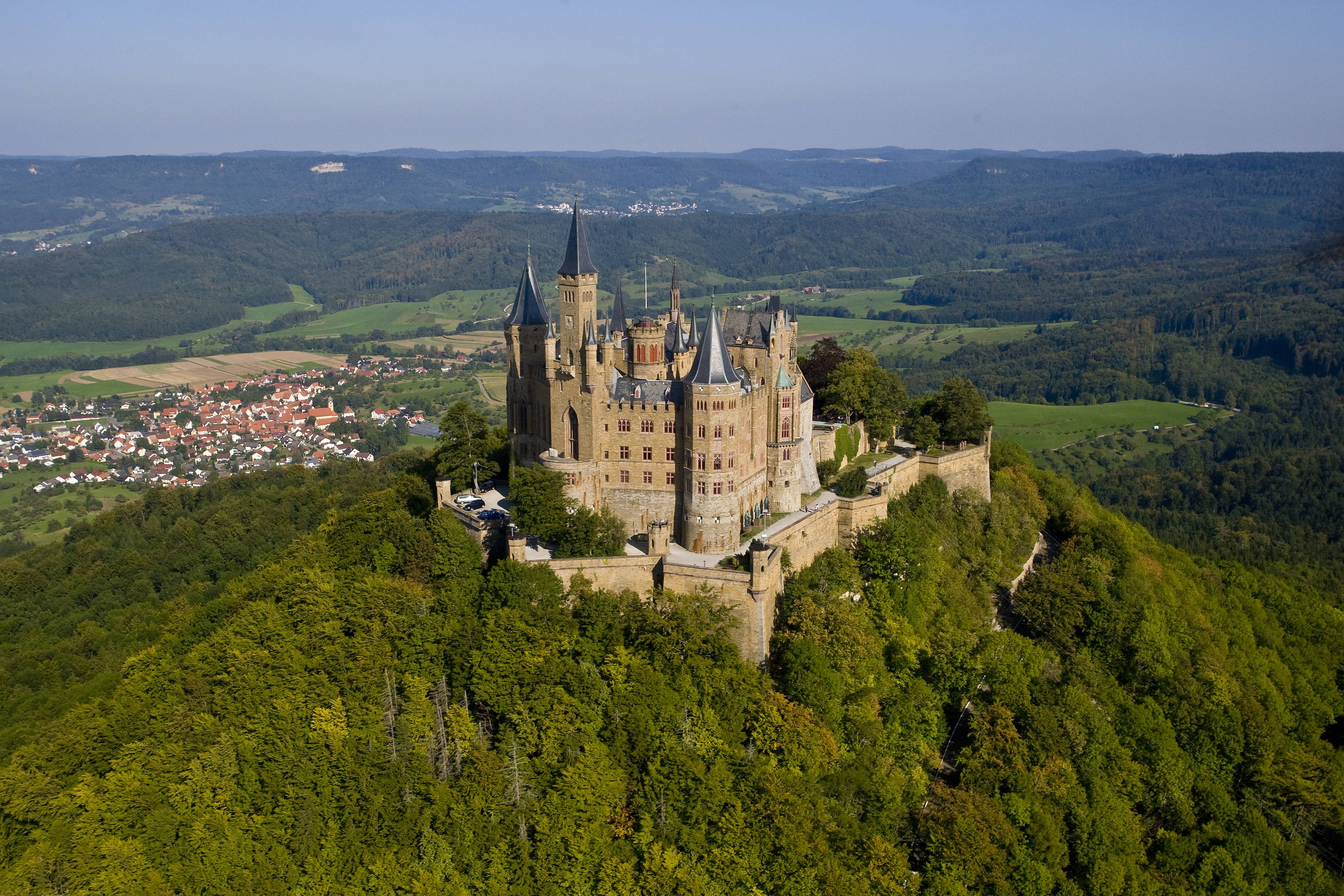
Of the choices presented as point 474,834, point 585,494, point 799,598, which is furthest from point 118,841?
point 799,598

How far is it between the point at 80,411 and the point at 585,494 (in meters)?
153

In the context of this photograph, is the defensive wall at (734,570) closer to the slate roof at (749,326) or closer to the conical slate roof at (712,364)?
the conical slate roof at (712,364)

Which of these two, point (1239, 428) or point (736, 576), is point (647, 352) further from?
point (1239, 428)

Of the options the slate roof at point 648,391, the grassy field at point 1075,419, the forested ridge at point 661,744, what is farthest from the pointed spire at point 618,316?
the grassy field at point 1075,419

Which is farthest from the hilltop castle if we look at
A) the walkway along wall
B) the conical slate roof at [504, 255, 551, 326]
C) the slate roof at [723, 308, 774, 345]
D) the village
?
the village

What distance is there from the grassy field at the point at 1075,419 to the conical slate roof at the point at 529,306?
321ft

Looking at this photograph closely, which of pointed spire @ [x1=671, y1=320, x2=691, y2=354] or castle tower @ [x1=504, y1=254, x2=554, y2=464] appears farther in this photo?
castle tower @ [x1=504, y1=254, x2=554, y2=464]

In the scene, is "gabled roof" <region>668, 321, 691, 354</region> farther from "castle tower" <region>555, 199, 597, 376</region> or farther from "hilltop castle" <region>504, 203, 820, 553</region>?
"castle tower" <region>555, 199, 597, 376</region>

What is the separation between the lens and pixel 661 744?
46.1 m

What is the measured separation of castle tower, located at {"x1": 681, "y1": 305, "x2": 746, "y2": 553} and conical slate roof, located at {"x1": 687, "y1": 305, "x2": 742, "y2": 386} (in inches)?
0.9

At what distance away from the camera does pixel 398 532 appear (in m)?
57.5

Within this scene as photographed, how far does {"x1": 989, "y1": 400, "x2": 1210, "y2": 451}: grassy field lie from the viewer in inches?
5915

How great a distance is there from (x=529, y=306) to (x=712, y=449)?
15.0 meters

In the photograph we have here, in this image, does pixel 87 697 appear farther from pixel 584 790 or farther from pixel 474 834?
pixel 584 790
